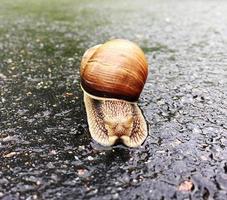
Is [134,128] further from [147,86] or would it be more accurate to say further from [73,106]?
[147,86]

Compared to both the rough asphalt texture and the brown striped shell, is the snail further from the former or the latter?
the rough asphalt texture

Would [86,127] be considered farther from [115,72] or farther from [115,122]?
[115,72]

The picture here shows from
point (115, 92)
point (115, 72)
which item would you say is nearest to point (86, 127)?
point (115, 92)

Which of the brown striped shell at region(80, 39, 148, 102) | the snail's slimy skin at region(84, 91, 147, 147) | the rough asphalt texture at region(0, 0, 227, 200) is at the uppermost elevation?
the brown striped shell at region(80, 39, 148, 102)

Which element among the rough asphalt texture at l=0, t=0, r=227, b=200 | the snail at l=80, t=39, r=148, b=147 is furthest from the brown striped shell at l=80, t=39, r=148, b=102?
the rough asphalt texture at l=0, t=0, r=227, b=200

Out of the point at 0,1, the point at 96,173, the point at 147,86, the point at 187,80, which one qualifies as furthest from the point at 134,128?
the point at 0,1

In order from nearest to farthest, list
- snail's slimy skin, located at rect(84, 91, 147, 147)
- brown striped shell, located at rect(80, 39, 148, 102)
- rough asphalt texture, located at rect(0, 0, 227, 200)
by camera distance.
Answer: rough asphalt texture, located at rect(0, 0, 227, 200) → snail's slimy skin, located at rect(84, 91, 147, 147) → brown striped shell, located at rect(80, 39, 148, 102)

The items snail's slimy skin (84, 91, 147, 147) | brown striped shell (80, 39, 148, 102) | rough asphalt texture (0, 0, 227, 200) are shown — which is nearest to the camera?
rough asphalt texture (0, 0, 227, 200)

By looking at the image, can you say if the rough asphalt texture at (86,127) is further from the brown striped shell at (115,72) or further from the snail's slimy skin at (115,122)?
the brown striped shell at (115,72)
